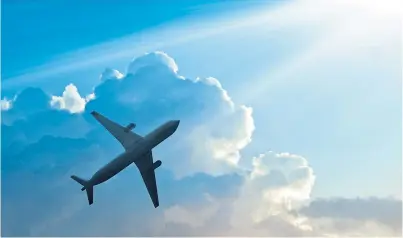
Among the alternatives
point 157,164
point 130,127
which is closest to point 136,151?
point 157,164

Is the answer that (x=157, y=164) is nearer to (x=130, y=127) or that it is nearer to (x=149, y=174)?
(x=149, y=174)

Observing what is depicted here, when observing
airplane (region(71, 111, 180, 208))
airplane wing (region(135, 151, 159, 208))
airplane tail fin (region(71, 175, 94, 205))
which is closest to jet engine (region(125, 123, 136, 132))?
airplane (region(71, 111, 180, 208))

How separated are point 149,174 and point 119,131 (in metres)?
15.2

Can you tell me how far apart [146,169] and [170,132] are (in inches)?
788

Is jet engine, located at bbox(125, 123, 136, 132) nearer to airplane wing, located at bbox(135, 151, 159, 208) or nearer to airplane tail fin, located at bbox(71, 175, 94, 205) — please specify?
airplane wing, located at bbox(135, 151, 159, 208)

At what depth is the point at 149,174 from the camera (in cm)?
14838

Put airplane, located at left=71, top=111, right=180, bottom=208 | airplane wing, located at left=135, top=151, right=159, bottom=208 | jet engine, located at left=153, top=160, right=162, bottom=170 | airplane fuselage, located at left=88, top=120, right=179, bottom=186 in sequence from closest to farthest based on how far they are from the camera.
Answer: airplane fuselage, located at left=88, top=120, right=179, bottom=186, airplane, located at left=71, top=111, right=180, bottom=208, jet engine, located at left=153, top=160, right=162, bottom=170, airplane wing, located at left=135, top=151, right=159, bottom=208

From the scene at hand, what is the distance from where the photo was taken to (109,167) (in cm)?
13550

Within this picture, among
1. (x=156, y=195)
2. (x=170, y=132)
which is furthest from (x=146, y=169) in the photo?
(x=170, y=132)

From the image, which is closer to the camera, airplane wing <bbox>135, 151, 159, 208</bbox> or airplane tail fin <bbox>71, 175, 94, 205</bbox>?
airplane tail fin <bbox>71, 175, 94, 205</bbox>

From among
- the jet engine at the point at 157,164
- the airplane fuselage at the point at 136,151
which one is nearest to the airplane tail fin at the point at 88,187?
the airplane fuselage at the point at 136,151

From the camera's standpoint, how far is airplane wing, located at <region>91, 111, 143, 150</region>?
13925cm

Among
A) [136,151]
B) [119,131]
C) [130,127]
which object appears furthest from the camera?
[119,131]

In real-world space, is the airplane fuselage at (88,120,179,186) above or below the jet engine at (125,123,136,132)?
below
